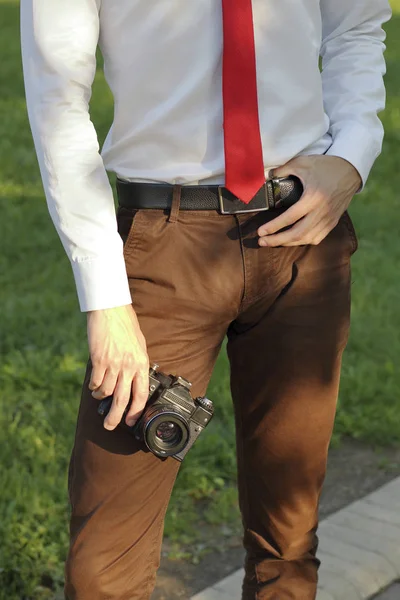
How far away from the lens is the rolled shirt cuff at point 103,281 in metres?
2.06

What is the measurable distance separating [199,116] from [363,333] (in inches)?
127

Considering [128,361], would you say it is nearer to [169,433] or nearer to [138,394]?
[138,394]

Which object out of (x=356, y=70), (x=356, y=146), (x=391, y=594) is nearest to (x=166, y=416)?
(x=356, y=146)

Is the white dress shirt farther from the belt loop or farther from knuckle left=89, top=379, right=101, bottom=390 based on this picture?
knuckle left=89, top=379, right=101, bottom=390

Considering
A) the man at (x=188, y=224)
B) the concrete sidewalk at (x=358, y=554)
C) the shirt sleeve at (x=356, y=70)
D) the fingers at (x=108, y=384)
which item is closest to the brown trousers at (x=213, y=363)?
the man at (x=188, y=224)

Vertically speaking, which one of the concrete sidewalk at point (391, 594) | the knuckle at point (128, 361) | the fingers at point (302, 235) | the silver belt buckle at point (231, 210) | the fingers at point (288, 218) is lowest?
the concrete sidewalk at point (391, 594)

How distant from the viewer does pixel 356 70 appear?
2.49 m

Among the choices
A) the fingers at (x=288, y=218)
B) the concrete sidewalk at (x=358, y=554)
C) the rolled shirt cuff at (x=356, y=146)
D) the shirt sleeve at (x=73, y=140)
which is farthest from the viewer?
the concrete sidewalk at (x=358, y=554)

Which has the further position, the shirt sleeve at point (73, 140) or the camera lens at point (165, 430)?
the camera lens at point (165, 430)

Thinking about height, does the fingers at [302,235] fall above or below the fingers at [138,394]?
above

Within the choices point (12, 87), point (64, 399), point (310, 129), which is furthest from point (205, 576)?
point (12, 87)

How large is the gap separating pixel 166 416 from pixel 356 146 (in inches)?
31.0

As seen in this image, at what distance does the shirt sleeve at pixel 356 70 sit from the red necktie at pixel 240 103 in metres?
0.32

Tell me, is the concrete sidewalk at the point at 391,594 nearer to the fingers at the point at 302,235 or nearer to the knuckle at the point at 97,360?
the fingers at the point at 302,235
